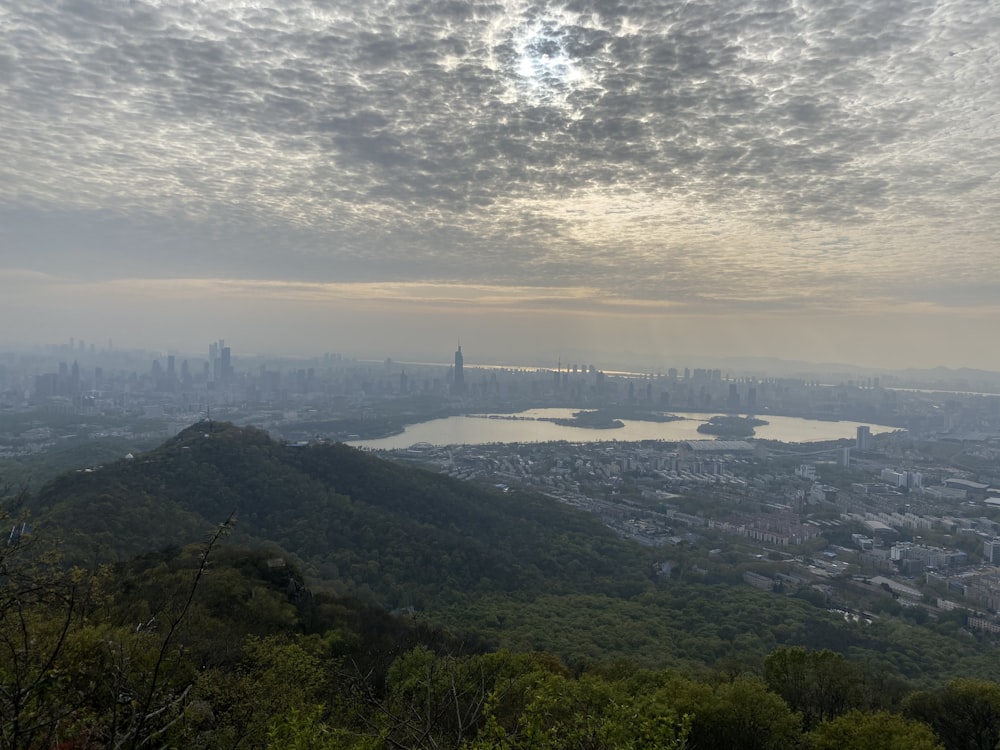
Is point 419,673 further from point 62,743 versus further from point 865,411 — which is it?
point 865,411

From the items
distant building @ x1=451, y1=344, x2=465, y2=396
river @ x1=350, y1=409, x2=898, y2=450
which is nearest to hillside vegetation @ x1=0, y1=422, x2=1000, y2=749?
river @ x1=350, y1=409, x2=898, y2=450

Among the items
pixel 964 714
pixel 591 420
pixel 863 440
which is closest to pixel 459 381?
pixel 591 420

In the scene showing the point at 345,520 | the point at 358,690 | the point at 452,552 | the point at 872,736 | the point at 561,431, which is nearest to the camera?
the point at 872,736

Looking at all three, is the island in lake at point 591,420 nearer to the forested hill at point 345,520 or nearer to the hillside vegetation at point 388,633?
the hillside vegetation at point 388,633

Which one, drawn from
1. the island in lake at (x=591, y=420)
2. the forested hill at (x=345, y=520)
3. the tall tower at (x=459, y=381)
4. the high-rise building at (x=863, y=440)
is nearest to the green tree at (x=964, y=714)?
the forested hill at (x=345, y=520)

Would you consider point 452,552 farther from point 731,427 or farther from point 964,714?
point 731,427

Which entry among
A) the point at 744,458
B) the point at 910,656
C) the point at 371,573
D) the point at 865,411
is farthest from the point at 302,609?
the point at 865,411
